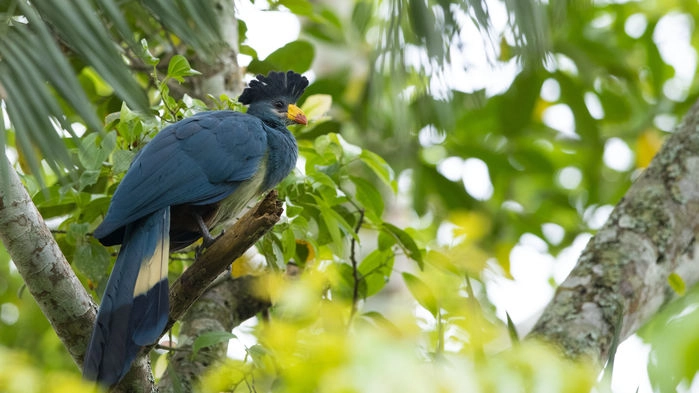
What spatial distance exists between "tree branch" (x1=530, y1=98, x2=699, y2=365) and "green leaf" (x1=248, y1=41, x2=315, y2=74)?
141 cm

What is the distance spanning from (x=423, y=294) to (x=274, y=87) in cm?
98

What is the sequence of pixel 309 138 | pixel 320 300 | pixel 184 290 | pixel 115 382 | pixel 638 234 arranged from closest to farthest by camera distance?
pixel 115 382
pixel 184 290
pixel 320 300
pixel 638 234
pixel 309 138

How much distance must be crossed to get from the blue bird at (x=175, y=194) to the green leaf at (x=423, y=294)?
0.62m

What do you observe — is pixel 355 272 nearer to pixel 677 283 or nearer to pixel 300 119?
pixel 300 119

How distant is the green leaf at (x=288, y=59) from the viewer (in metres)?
3.79

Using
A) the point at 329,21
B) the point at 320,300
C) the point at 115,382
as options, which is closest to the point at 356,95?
the point at 329,21

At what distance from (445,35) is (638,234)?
193 centimetres

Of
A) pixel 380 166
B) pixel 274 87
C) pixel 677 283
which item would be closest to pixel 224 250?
pixel 380 166

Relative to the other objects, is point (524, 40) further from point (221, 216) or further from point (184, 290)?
point (221, 216)

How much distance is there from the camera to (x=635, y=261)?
138 inches

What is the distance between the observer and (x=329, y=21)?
419 centimetres

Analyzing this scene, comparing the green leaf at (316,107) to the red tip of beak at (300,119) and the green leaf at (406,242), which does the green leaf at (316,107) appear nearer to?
the red tip of beak at (300,119)

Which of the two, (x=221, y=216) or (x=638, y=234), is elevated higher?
(x=221, y=216)

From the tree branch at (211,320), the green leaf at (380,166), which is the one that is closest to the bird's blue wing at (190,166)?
the green leaf at (380,166)
